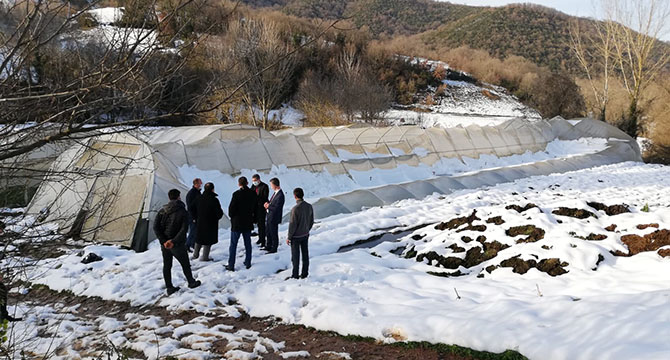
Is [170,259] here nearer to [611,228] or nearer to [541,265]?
[541,265]

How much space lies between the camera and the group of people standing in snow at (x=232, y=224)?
22.2 feet

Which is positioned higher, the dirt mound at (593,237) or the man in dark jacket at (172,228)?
the man in dark jacket at (172,228)

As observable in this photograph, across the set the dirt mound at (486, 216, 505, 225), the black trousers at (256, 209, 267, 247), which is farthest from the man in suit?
the dirt mound at (486, 216, 505, 225)

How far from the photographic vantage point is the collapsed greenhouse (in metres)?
10.0

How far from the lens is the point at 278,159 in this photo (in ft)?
46.3

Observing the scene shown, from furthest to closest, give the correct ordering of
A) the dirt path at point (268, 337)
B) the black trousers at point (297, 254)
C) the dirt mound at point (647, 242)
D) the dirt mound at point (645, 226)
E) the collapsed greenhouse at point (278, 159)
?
1. the collapsed greenhouse at point (278, 159)
2. the dirt mound at point (645, 226)
3. the black trousers at point (297, 254)
4. the dirt mound at point (647, 242)
5. the dirt path at point (268, 337)

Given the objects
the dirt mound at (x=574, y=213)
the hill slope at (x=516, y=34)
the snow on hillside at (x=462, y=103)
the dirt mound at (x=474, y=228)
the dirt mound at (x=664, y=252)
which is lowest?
the dirt mound at (x=474, y=228)

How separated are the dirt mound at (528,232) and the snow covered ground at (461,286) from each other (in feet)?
0.22

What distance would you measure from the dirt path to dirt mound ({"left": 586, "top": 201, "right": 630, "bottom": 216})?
565 centimetres

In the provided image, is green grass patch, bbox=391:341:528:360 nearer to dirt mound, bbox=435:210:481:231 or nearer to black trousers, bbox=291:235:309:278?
black trousers, bbox=291:235:309:278

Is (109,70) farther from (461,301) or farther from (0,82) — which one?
(461,301)

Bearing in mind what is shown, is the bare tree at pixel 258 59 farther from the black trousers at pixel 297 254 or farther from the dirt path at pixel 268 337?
the dirt path at pixel 268 337

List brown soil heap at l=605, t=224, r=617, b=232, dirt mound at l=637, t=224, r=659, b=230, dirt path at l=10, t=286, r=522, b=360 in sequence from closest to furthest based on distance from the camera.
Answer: dirt path at l=10, t=286, r=522, b=360, dirt mound at l=637, t=224, r=659, b=230, brown soil heap at l=605, t=224, r=617, b=232

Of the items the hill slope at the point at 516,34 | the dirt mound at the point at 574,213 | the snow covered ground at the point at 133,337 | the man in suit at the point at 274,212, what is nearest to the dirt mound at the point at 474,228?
the dirt mound at the point at 574,213
